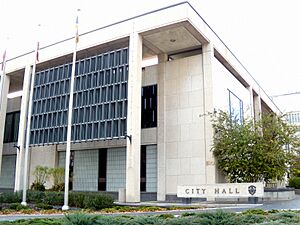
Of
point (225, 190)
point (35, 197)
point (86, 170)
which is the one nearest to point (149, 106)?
point (86, 170)

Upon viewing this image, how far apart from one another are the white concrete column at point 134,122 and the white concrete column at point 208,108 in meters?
4.73

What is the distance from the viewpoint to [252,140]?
77.1 feet

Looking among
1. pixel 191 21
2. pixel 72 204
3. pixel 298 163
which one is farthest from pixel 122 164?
pixel 298 163

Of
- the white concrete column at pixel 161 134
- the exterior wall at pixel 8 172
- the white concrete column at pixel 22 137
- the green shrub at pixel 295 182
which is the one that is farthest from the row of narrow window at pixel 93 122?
the green shrub at pixel 295 182

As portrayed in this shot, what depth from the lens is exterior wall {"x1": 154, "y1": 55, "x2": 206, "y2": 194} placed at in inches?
961

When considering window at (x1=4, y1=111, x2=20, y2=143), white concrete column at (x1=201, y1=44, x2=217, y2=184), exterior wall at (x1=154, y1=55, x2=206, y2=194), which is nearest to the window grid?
exterior wall at (x1=154, y1=55, x2=206, y2=194)

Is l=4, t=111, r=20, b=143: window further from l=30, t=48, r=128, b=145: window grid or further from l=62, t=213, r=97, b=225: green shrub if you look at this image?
l=62, t=213, r=97, b=225: green shrub

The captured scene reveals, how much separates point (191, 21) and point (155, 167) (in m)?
10.9

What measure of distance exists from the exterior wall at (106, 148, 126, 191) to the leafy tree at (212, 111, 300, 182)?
25.0 ft

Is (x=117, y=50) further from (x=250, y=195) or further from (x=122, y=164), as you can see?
(x=250, y=195)

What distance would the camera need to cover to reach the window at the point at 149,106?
Answer: 27062 mm

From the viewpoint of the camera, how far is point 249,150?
23.3m

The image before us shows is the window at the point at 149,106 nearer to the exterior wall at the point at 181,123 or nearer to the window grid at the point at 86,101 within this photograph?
the exterior wall at the point at 181,123

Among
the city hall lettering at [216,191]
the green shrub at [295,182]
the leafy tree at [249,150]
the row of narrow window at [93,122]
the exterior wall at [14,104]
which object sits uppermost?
the exterior wall at [14,104]
